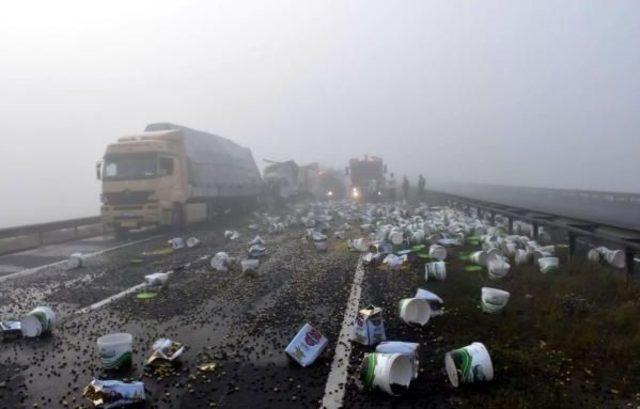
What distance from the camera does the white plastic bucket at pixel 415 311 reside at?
6.71 metres

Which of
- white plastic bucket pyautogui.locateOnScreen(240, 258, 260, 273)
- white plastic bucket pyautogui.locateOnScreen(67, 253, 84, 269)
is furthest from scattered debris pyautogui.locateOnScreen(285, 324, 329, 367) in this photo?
white plastic bucket pyautogui.locateOnScreen(67, 253, 84, 269)

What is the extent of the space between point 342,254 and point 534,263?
4.73 metres

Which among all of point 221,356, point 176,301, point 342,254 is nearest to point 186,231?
point 342,254

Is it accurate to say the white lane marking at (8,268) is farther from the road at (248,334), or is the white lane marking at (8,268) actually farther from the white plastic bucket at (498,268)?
the white plastic bucket at (498,268)

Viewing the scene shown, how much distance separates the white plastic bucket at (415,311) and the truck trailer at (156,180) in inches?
568

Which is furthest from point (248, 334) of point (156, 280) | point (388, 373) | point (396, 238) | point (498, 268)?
point (396, 238)

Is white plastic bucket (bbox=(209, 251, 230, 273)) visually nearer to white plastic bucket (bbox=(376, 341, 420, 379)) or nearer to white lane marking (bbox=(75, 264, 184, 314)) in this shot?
white lane marking (bbox=(75, 264, 184, 314))

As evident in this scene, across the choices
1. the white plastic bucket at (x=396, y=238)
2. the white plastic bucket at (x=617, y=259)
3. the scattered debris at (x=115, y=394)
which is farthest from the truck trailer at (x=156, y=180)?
the scattered debris at (x=115, y=394)

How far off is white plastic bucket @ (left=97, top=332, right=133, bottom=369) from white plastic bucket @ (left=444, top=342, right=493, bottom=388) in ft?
11.1

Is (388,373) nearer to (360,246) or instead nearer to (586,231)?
(586,231)

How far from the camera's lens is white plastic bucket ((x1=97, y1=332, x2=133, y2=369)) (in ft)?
17.9

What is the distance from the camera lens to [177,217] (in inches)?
805

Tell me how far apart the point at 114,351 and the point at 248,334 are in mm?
1746

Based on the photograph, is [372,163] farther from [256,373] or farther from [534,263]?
[256,373]
